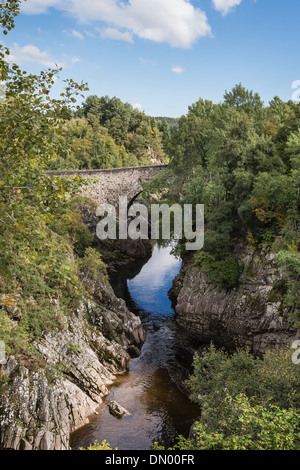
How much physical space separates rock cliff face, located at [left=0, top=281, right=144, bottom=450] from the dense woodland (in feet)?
2.19

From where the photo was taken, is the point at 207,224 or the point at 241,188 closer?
the point at 241,188

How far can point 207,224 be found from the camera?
25562mm

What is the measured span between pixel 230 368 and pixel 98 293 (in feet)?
35.0

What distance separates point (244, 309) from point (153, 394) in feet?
24.1

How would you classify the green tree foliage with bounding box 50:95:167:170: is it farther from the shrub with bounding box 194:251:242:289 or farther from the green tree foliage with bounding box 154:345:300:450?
the green tree foliage with bounding box 154:345:300:450

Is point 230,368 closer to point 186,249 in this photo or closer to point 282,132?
point 186,249

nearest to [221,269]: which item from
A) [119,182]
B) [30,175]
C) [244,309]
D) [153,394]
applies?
[244,309]

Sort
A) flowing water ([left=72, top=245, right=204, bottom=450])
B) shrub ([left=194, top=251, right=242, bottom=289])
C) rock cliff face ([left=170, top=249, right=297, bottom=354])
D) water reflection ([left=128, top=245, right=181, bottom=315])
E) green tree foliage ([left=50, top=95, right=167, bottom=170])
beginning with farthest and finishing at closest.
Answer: green tree foliage ([left=50, top=95, right=167, bottom=170])
water reflection ([left=128, top=245, right=181, bottom=315])
shrub ([left=194, top=251, right=242, bottom=289])
rock cliff face ([left=170, top=249, right=297, bottom=354])
flowing water ([left=72, top=245, right=204, bottom=450])

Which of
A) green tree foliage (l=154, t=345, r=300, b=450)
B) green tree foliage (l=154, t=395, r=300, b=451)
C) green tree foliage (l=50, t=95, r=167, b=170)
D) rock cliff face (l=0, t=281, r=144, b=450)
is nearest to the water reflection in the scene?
rock cliff face (l=0, t=281, r=144, b=450)

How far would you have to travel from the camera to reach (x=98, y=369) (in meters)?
Answer: 16.2

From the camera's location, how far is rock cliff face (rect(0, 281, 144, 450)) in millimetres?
10753

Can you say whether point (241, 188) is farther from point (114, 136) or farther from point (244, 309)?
point (114, 136)

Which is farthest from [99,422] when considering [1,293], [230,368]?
[1,293]

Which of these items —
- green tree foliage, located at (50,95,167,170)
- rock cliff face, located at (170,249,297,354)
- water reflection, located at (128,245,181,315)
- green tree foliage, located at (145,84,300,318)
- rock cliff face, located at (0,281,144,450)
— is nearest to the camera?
rock cliff face, located at (0,281,144,450)
